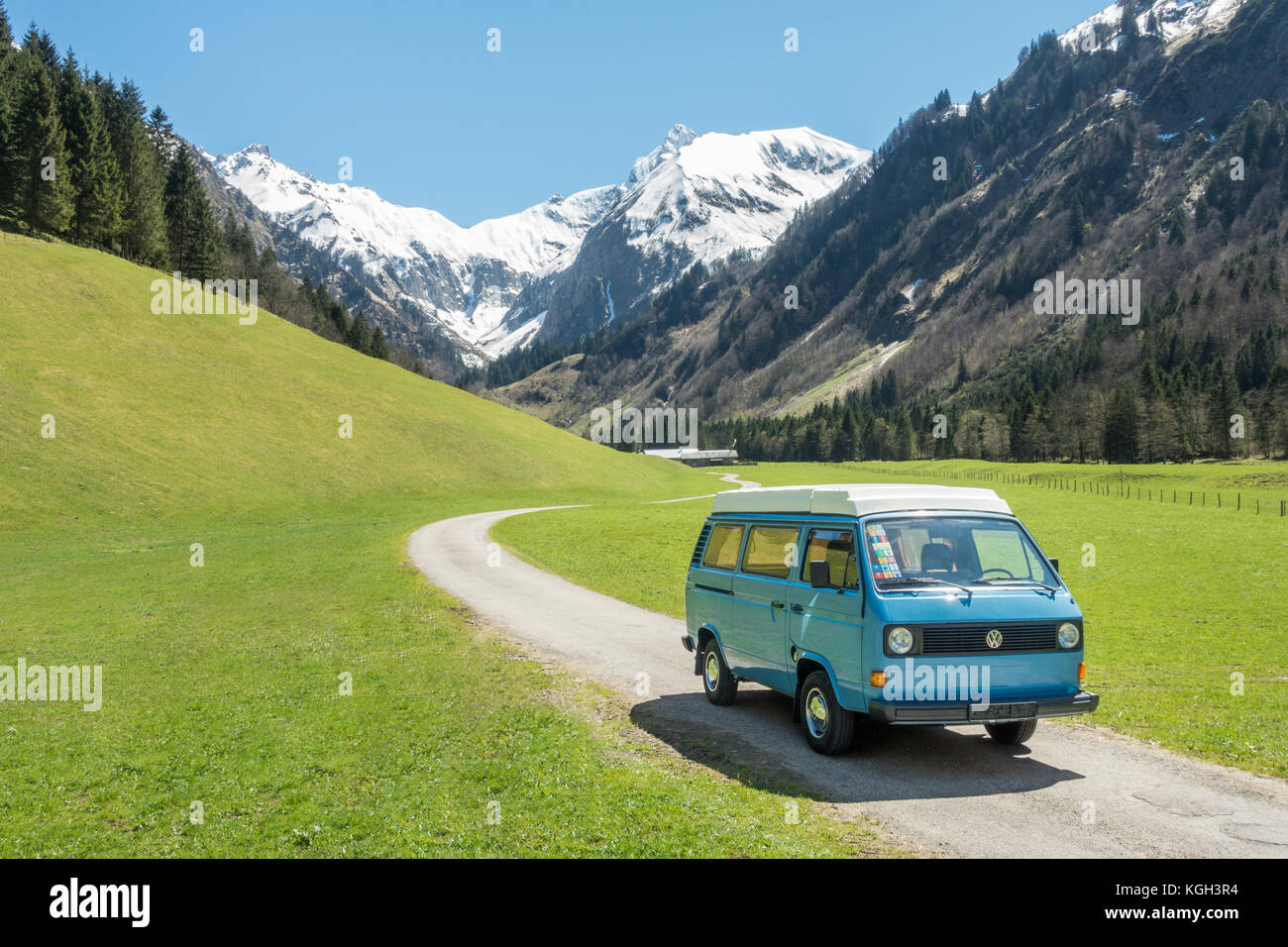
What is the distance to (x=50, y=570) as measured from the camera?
32.8 metres

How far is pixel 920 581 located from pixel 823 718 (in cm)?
232

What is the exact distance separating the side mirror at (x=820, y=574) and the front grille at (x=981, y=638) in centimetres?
146

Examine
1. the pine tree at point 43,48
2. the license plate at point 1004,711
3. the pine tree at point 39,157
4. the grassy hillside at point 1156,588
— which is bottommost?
the grassy hillside at point 1156,588

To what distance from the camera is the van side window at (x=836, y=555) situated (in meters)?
10.9

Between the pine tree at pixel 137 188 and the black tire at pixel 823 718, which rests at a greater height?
the pine tree at pixel 137 188

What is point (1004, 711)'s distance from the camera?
10039 millimetres

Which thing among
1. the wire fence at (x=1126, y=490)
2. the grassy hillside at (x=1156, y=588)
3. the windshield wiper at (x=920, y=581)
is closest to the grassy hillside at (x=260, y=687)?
the windshield wiper at (x=920, y=581)

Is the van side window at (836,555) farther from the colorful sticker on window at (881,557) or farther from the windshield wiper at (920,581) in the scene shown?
the windshield wiper at (920,581)

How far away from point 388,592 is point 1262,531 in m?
43.8

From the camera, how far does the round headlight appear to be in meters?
9.99

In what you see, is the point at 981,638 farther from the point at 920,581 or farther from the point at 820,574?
the point at 820,574

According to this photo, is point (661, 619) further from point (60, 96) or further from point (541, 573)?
point (60, 96)

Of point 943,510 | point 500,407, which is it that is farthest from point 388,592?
point 500,407

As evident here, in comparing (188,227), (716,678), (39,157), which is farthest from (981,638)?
(188,227)
